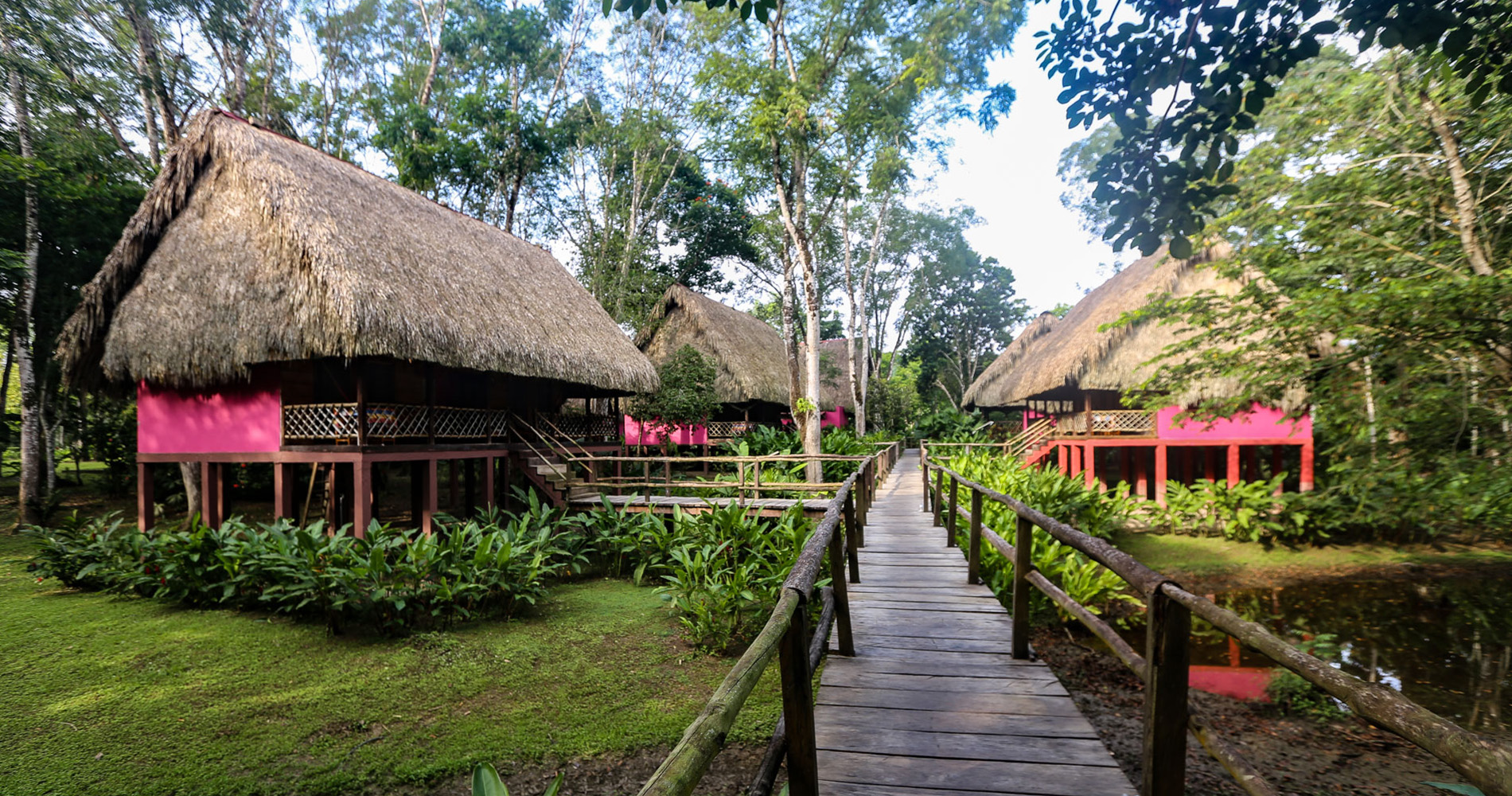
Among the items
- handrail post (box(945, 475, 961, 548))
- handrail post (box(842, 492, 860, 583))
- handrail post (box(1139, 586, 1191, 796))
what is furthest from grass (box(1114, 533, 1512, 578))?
handrail post (box(1139, 586, 1191, 796))

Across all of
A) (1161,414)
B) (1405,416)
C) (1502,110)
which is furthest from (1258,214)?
(1161,414)

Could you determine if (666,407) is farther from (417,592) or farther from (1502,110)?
(1502,110)

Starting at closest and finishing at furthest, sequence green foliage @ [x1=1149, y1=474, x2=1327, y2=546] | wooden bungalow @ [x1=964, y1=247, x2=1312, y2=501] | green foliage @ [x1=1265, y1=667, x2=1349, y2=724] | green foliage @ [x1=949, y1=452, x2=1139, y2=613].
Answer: green foliage @ [x1=1265, y1=667, x2=1349, y2=724] → green foliage @ [x1=949, y1=452, x2=1139, y2=613] → green foliage @ [x1=1149, y1=474, x2=1327, y2=546] → wooden bungalow @ [x1=964, y1=247, x2=1312, y2=501]

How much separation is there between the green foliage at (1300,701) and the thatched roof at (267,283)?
9.82m

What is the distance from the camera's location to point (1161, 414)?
14086 millimetres

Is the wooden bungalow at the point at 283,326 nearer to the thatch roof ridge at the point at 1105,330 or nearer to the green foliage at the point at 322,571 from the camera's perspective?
the green foliage at the point at 322,571

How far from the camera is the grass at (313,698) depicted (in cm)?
410

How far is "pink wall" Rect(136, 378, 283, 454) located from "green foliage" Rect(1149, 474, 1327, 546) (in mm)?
14551

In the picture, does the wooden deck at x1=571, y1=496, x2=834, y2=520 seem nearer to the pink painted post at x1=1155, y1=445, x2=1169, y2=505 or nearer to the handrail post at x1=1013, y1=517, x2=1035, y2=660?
the handrail post at x1=1013, y1=517, x2=1035, y2=660

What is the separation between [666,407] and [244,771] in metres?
11.0

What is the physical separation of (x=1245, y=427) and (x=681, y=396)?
37.0 ft

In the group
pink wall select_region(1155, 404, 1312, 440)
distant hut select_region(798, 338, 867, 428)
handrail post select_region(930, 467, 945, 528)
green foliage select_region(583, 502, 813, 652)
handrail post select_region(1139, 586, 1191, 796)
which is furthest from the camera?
distant hut select_region(798, 338, 867, 428)

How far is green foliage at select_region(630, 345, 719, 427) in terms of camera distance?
14906mm

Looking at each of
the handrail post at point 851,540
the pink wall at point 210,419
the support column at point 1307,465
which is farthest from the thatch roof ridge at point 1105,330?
the pink wall at point 210,419
